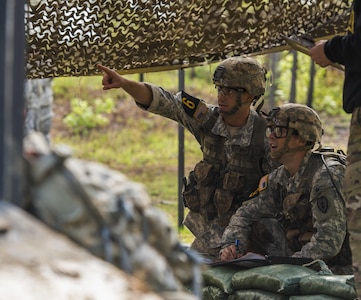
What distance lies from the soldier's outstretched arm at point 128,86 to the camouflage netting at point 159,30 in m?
0.10

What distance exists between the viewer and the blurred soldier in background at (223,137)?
239 inches

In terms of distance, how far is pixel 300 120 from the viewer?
5660 millimetres

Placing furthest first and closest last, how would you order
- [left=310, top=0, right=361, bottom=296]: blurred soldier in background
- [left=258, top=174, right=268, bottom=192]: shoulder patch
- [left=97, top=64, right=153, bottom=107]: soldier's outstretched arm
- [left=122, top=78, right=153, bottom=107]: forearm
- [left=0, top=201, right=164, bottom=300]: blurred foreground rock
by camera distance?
[left=122, top=78, right=153, bottom=107]: forearm → [left=258, top=174, right=268, bottom=192]: shoulder patch → [left=97, top=64, right=153, bottom=107]: soldier's outstretched arm → [left=310, top=0, right=361, bottom=296]: blurred soldier in background → [left=0, top=201, right=164, bottom=300]: blurred foreground rock

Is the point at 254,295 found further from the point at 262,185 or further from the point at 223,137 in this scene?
the point at 223,137

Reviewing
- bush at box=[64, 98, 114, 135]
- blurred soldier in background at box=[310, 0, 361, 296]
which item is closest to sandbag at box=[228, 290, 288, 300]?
blurred soldier in background at box=[310, 0, 361, 296]

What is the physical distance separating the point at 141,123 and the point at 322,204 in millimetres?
9820

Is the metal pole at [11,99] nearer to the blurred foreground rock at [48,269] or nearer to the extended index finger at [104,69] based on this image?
the blurred foreground rock at [48,269]

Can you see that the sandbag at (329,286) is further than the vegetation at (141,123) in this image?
No

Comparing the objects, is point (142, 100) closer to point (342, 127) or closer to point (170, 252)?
point (170, 252)

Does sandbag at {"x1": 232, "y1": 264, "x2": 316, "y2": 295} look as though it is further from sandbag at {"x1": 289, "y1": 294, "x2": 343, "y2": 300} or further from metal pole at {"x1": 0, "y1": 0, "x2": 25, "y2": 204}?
metal pole at {"x1": 0, "y1": 0, "x2": 25, "y2": 204}

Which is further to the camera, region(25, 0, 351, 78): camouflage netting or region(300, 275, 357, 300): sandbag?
region(25, 0, 351, 78): camouflage netting

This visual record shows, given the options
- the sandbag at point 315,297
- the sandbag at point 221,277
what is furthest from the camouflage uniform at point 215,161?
the sandbag at point 315,297

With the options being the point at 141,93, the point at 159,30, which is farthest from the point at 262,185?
the point at 159,30

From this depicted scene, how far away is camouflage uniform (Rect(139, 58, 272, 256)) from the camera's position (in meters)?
6.06
